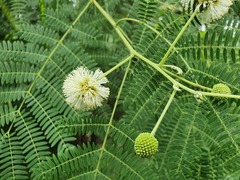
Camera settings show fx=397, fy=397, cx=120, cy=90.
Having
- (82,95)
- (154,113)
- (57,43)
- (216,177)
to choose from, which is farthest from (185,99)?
(57,43)

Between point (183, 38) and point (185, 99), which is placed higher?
point (183, 38)

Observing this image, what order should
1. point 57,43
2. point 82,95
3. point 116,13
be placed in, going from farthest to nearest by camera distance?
point 116,13
point 57,43
point 82,95

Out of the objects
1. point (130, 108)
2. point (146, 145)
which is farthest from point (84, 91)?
point (130, 108)

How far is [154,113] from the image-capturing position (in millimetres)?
1369

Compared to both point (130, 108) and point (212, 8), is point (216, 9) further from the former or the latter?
point (130, 108)

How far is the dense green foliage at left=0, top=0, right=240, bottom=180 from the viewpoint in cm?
110

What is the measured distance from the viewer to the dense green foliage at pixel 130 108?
43.3 inches

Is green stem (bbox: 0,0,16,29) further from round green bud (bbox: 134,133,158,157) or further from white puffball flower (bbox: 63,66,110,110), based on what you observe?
round green bud (bbox: 134,133,158,157)

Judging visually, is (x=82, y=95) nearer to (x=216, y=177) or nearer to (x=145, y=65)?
(x=145, y=65)

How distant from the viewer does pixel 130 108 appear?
1.33 metres

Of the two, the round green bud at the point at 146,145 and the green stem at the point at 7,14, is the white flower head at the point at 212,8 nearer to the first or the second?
the round green bud at the point at 146,145

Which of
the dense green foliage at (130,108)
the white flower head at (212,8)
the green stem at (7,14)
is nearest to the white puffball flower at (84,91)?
the dense green foliage at (130,108)

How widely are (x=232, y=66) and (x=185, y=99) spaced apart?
0.18 m

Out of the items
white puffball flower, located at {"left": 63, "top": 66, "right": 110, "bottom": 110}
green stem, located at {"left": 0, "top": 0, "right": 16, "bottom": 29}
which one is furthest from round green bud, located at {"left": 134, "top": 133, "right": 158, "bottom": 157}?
green stem, located at {"left": 0, "top": 0, "right": 16, "bottom": 29}
